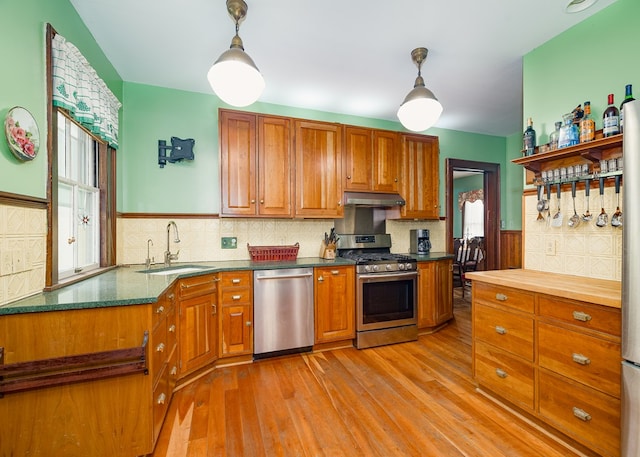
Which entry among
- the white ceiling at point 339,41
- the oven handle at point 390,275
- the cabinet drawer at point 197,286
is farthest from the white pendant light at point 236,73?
the oven handle at point 390,275

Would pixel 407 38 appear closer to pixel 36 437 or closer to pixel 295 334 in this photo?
pixel 295 334

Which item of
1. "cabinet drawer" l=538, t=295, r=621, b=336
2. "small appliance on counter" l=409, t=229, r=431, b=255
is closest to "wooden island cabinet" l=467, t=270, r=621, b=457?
"cabinet drawer" l=538, t=295, r=621, b=336

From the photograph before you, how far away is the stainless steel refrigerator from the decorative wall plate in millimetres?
2845

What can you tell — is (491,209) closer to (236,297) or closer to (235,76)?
(236,297)

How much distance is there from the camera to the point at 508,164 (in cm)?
444

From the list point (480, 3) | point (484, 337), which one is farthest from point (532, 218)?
point (480, 3)

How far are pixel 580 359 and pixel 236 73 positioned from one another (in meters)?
2.51

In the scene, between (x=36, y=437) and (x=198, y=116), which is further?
(x=198, y=116)

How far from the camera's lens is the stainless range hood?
322cm

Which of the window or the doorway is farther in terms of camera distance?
the doorway

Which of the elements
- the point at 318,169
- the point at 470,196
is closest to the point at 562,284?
the point at 318,169

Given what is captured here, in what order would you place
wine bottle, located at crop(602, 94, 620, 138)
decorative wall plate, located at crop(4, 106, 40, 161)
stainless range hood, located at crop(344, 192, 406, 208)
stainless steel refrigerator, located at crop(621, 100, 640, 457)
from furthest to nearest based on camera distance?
stainless range hood, located at crop(344, 192, 406, 208), wine bottle, located at crop(602, 94, 620, 138), decorative wall plate, located at crop(4, 106, 40, 161), stainless steel refrigerator, located at crop(621, 100, 640, 457)

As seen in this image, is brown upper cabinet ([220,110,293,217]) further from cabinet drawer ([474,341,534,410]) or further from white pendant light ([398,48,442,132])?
cabinet drawer ([474,341,534,410])

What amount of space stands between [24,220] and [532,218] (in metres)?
3.37
